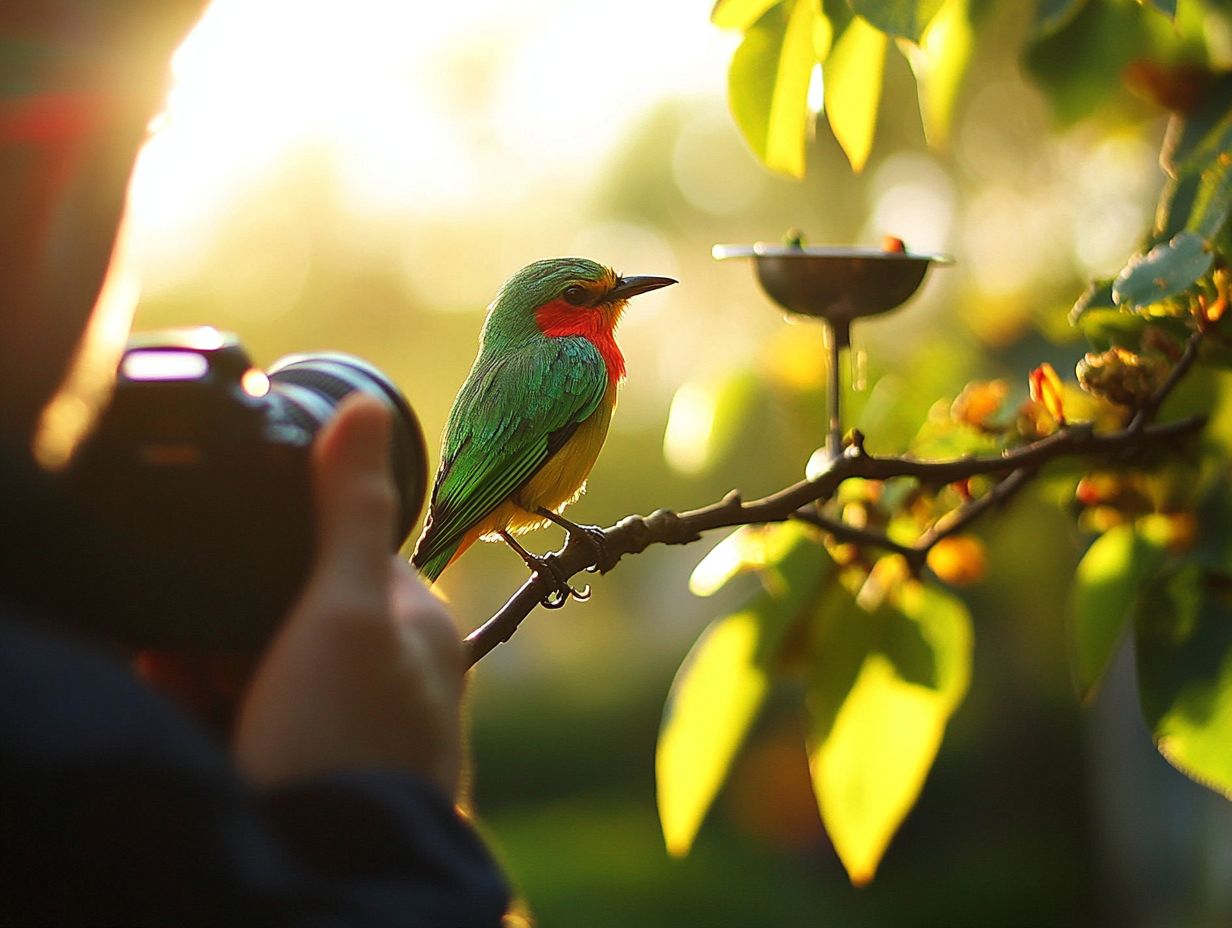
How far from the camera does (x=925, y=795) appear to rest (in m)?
6.48

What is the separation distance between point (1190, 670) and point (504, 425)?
0.78m

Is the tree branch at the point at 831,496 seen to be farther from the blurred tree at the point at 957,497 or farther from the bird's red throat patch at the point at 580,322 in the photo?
the bird's red throat patch at the point at 580,322

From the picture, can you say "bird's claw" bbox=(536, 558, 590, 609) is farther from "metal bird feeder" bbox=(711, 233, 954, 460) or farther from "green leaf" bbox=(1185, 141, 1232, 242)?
"green leaf" bbox=(1185, 141, 1232, 242)

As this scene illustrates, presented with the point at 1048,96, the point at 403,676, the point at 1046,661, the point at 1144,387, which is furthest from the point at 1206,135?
the point at 1046,661

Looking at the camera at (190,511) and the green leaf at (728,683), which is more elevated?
the camera at (190,511)

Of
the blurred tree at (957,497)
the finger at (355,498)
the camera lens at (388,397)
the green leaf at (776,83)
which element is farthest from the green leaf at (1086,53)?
the finger at (355,498)

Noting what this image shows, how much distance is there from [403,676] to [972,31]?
1170 mm

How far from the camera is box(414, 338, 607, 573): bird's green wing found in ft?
4.85

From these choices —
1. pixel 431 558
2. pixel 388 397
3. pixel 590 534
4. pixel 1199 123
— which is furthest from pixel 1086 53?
pixel 388 397

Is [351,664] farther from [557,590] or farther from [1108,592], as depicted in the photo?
[1108,592]

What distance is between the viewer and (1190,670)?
1.15 m

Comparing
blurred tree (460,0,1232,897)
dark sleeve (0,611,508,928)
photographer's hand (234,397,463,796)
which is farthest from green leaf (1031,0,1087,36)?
dark sleeve (0,611,508,928)

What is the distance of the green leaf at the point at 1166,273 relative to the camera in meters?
1.01

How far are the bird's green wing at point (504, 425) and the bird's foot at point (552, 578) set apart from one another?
82 mm
